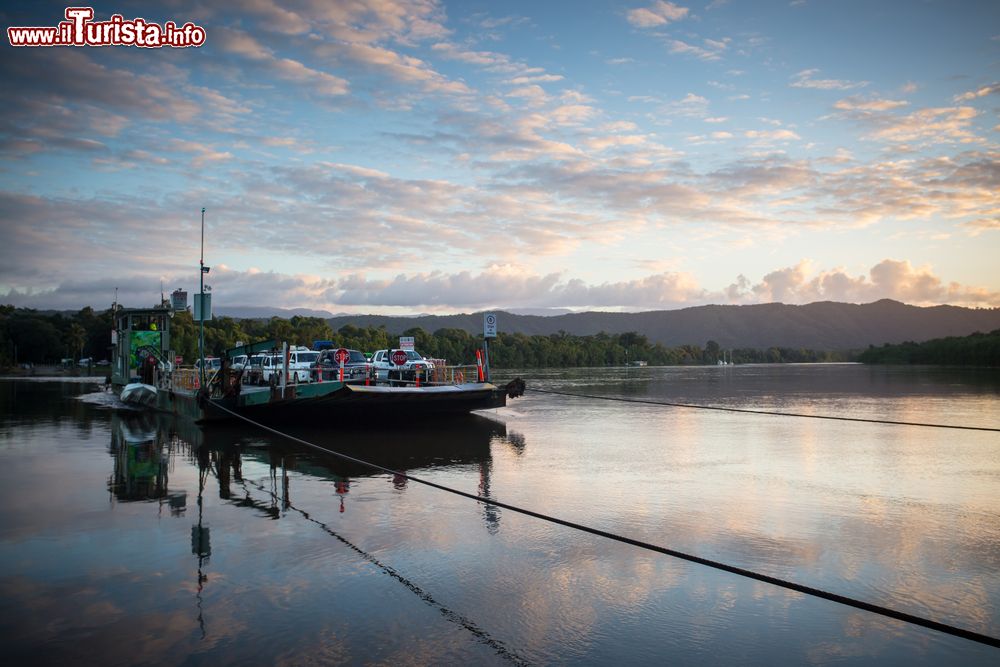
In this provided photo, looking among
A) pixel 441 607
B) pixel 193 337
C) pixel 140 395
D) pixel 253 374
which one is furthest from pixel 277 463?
pixel 193 337

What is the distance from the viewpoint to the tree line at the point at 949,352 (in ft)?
428

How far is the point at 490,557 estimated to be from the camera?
8.98 m

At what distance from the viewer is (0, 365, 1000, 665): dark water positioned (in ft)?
21.1

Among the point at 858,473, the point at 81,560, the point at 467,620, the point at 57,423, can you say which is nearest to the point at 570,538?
the point at 467,620

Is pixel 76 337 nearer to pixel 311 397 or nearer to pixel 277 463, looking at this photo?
pixel 311 397

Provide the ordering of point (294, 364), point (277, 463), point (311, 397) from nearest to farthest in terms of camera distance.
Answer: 1. point (277, 463)
2. point (311, 397)
3. point (294, 364)

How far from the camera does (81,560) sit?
8969mm

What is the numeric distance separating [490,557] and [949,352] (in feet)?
538

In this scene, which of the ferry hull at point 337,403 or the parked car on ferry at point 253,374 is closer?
the ferry hull at point 337,403

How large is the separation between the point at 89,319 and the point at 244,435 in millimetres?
166275

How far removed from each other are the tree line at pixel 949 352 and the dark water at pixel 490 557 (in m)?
135

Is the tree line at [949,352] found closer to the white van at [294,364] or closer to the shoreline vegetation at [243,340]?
the shoreline vegetation at [243,340]

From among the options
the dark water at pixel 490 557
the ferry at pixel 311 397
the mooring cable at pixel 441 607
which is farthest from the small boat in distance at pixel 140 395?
the mooring cable at pixel 441 607

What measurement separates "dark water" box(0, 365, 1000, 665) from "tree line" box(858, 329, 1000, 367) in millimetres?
135004
